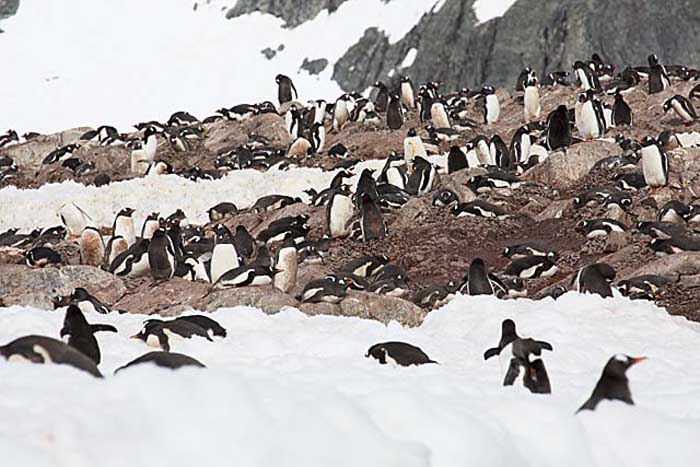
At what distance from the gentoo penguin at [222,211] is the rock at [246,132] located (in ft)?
25.9

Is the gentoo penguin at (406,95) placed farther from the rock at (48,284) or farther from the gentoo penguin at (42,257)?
the rock at (48,284)

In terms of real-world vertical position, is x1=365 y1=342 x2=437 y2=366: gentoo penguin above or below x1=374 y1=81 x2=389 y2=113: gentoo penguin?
above

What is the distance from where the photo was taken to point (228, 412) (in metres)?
3.49

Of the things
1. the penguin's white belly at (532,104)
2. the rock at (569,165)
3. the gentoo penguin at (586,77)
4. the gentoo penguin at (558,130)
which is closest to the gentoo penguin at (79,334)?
the rock at (569,165)

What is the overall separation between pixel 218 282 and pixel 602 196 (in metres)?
6.32

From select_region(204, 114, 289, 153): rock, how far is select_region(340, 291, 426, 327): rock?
59.2ft

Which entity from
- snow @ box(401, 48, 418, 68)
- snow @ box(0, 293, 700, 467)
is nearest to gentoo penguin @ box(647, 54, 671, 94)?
snow @ box(0, 293, 700, 467)

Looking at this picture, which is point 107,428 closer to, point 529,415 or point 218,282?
point 529,415

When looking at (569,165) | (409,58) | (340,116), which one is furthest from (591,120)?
(409,58)

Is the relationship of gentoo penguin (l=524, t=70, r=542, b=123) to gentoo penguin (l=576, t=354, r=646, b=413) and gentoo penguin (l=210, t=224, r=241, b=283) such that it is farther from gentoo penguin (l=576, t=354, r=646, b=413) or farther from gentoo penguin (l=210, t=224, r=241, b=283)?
gentoo penguin (l=576, t=354, r=646, b=413)

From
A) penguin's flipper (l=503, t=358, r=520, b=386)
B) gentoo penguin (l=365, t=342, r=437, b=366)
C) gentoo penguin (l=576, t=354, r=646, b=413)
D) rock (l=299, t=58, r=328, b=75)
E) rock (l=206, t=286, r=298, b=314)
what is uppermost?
gentoo penguin (l=576, t=354, r=646, b=413)

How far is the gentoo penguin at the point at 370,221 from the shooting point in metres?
16.0

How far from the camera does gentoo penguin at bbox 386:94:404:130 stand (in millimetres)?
26984

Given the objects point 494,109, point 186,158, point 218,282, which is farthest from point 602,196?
point 186,158
